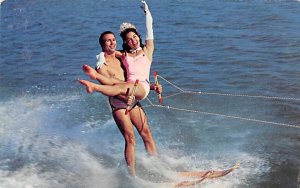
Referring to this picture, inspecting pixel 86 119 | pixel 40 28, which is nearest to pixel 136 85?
pixel 86 119

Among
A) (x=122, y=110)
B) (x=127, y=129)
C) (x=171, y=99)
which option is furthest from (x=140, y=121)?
(x=171, y=99)

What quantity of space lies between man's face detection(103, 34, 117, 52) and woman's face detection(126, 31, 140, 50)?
0.60 feet

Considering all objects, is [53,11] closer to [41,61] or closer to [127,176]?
[41,61]

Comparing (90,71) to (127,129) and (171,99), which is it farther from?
(171,99)

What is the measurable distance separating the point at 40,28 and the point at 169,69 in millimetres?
5937

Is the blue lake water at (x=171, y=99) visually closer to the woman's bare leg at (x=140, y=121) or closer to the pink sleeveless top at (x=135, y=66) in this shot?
the woman's bare leg at (x=140, y=121)

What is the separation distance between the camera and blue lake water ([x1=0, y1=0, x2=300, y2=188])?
579cm

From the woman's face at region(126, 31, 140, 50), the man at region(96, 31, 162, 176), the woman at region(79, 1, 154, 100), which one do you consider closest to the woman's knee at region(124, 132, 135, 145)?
the man at region(96, 31, 162, 176)

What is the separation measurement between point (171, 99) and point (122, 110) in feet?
10.7

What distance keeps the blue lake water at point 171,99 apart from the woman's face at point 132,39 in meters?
1.36

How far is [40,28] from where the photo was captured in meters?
13.7

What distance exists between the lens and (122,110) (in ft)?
16.6

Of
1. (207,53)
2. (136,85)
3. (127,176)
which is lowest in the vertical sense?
(127,176)

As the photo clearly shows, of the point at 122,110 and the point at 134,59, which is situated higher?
the point at 134,59
